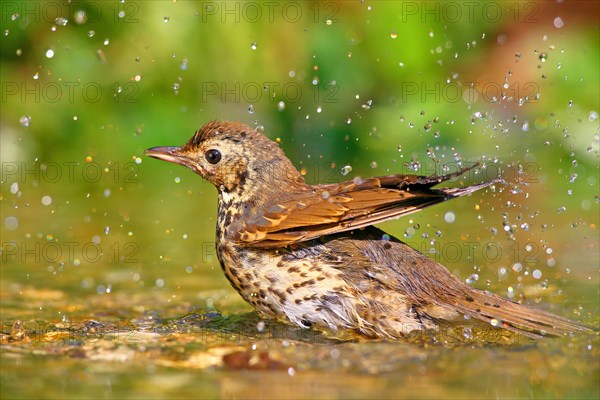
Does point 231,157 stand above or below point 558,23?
below

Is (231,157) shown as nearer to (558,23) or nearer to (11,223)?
(11,223)

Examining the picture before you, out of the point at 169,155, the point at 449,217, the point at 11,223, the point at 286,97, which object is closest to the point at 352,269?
the point at 169,155

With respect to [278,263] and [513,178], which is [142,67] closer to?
[513,178]

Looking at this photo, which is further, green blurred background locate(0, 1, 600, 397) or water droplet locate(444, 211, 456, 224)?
green blurred background locate(0, 1, 600, 397)

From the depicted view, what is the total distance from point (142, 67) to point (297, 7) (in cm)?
156

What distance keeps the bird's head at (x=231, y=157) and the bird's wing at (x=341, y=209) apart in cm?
22

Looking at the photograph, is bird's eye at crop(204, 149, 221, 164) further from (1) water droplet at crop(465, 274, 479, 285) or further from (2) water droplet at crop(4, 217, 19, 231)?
(2) water droplet at crop(4, 217, 19, 231)

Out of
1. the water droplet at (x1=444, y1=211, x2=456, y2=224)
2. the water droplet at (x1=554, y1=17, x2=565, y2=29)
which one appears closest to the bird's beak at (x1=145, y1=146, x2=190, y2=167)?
the water droplet at (x1=444, y1=211, x2=456, y2=224)

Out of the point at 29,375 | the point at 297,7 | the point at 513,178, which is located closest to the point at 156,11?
the point at 297,7

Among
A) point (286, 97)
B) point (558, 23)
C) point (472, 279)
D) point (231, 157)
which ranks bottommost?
point (472, 279)

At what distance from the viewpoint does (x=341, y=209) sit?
5629mm

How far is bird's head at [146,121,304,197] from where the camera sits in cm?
598

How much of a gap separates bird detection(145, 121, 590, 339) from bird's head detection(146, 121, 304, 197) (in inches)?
5.8

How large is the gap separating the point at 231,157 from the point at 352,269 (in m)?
0.91
